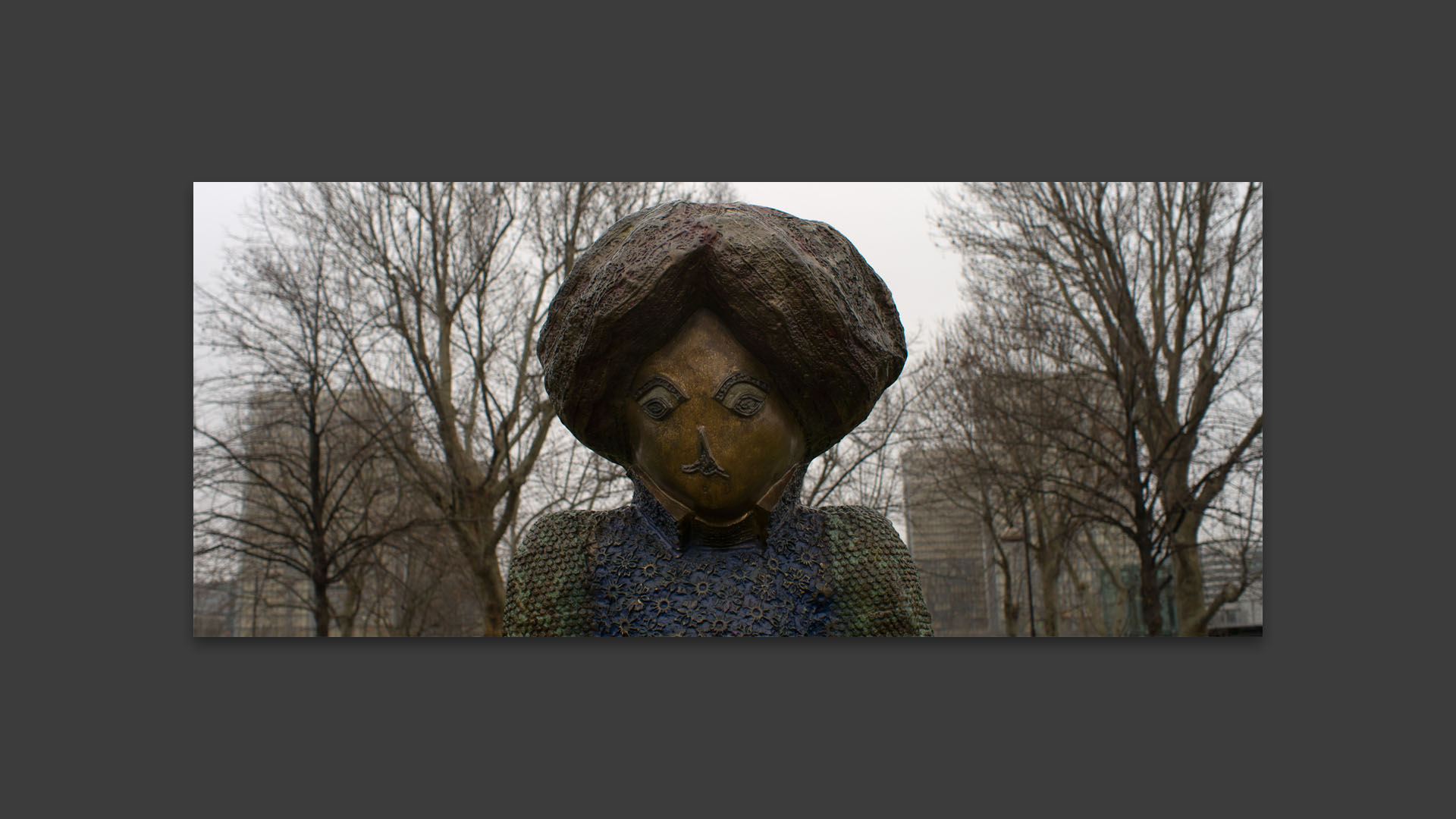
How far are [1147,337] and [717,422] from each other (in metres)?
8.56

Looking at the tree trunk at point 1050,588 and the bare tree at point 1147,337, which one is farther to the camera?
the tree trunk at point 1050,588

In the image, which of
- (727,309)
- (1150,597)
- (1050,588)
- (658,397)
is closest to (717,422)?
(658,397)

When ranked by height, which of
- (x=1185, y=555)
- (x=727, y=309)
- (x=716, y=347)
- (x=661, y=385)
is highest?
(x=727, y=309)

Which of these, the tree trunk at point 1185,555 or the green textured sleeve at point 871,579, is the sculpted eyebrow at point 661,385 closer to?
the green textured sleeve at point 871,579

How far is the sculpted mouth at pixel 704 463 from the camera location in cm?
319

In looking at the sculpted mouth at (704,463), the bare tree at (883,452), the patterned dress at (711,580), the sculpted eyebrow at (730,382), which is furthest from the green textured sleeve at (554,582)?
the bare tree at (883,452)

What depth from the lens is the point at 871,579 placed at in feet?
11.6

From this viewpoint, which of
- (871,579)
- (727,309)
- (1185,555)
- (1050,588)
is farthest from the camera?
(1050,588)

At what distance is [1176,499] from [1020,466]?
257cm

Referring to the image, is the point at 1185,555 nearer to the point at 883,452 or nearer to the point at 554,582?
the point at 883,452

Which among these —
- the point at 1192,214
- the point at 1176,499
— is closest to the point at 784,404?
the point at 1176,499

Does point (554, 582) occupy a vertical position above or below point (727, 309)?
below

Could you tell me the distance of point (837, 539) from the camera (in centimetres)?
360

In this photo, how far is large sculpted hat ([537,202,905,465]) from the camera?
3107 mm
